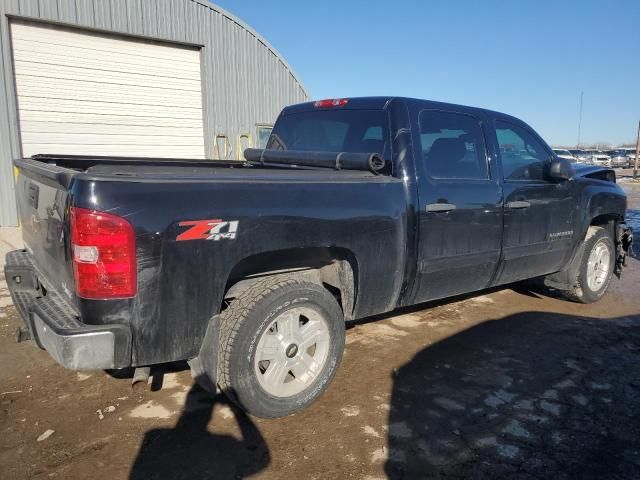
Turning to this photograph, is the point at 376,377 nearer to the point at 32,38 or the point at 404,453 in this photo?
the point at 404,453

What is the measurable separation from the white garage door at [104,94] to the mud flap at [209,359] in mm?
8307

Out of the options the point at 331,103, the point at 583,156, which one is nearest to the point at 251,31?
the point at 331,103

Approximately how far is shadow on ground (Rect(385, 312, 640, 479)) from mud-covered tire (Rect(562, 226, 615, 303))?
2.48 ft

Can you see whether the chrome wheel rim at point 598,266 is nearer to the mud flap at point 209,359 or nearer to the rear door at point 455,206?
the rear door at point 455,206

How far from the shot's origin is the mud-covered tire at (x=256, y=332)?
9.07 ft

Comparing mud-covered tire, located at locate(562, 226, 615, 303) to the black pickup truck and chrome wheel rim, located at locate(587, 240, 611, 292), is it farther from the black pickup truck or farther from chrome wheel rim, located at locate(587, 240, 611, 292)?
the black pickup truck

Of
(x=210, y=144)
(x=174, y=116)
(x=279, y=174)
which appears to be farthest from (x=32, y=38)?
(x=279, y=174)

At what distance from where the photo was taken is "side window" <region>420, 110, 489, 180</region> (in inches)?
146

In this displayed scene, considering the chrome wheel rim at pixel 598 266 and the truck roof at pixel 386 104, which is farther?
the chrome wheel rim at pixel 598 266

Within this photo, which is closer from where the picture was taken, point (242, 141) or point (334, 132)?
point (334, 132)

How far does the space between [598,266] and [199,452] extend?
15.7ft

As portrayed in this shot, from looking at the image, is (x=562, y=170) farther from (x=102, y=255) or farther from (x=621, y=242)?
(x=102, y=255)

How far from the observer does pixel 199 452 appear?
2658 mm

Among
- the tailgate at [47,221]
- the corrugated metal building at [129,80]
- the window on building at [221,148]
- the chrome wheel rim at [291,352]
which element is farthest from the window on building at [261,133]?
the chrome wheel rim at [291,352]
